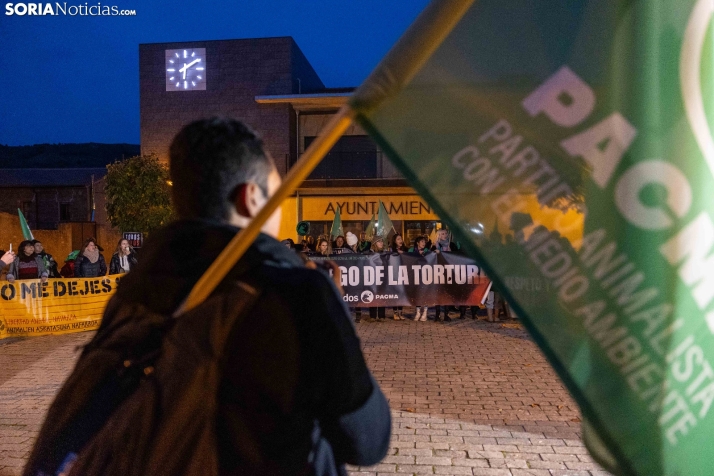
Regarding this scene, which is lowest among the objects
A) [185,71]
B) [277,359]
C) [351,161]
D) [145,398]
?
[145,398]

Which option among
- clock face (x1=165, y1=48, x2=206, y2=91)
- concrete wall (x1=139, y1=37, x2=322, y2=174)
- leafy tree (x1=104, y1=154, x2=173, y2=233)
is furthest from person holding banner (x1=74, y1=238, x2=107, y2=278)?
clock face (x1=165, y1=48, x2=206, y2=91)

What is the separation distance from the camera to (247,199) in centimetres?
139

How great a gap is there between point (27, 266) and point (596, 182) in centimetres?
1107

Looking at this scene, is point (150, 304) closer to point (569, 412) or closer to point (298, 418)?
point (298, 418)

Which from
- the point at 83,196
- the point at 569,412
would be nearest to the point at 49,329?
the point at 569,412

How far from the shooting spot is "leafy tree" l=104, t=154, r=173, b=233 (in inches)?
962

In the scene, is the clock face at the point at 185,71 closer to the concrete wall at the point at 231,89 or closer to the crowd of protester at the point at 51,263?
the concrete wall at the point at 231,89

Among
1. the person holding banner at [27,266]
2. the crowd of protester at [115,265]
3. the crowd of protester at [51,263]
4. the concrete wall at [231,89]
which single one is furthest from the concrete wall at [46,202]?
the person holding banner at [27,266]

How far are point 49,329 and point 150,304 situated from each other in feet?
33.9

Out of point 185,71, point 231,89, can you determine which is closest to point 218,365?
point 231,89

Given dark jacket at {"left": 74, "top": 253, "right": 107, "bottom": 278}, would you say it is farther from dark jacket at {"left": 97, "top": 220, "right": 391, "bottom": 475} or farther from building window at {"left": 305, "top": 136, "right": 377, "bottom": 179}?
building window at {"left": 305, "top": 136, "right": 377, "bottom": 179}

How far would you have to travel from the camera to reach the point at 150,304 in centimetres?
130

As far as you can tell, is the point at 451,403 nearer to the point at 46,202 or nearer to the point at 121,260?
the point at 121,260

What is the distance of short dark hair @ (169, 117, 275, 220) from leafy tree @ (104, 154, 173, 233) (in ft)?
79.7
